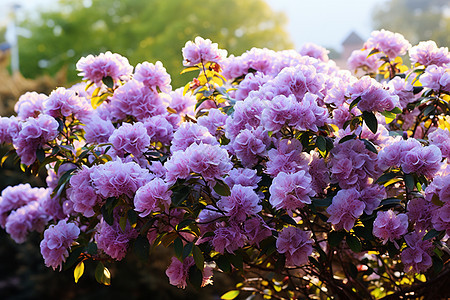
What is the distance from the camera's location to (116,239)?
1.67m

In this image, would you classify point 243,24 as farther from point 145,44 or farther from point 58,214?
point 58,214

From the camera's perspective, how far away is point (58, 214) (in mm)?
2193

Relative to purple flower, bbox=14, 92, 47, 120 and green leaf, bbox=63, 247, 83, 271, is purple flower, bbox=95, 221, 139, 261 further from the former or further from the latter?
purple flower, bbox=14, 92, 47, 120

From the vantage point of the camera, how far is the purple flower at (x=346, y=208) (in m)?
1.52

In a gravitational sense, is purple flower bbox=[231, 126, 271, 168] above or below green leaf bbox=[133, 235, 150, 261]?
above

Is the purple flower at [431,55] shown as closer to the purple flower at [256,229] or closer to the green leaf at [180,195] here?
the purple flower at [256,229]

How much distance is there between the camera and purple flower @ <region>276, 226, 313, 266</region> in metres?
1.57

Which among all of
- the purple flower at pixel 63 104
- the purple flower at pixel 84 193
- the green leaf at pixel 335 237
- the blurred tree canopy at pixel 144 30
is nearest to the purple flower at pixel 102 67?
the purple flower at pixel 63 104

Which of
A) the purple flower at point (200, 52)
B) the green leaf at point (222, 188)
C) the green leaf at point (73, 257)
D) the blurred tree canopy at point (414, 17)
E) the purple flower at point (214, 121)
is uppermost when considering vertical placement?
the blurred tree canopy at point (414, 17)

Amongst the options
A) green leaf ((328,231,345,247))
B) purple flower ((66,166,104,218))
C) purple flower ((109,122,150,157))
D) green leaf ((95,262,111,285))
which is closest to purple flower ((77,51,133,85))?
purple flower ((109,122,150,157))

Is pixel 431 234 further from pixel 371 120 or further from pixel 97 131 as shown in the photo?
pixel 97 131

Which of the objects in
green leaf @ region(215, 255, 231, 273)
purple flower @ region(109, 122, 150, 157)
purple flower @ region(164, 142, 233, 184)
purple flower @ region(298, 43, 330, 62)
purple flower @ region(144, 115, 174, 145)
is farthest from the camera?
purple flower @ region(298, 43, 330, 62)

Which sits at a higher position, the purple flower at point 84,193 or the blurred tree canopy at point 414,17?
the blurred tree canopy at point 414,17

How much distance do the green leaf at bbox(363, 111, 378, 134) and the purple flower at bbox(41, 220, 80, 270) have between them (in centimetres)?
104
